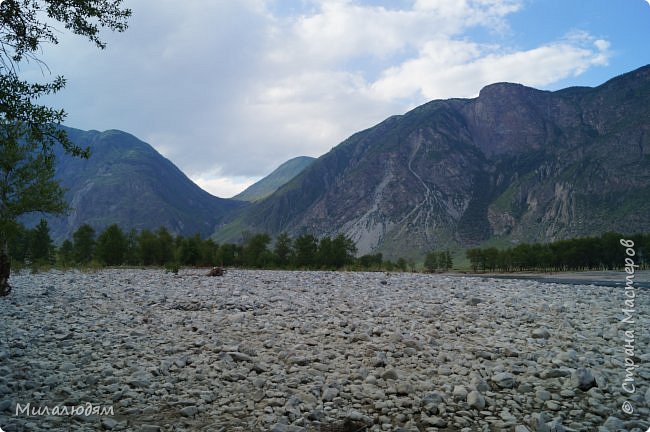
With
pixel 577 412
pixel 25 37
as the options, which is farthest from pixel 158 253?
pixel 577 412

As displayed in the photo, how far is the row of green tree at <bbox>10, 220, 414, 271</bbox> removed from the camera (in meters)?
57.9

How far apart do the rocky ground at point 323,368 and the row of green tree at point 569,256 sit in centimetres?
7833

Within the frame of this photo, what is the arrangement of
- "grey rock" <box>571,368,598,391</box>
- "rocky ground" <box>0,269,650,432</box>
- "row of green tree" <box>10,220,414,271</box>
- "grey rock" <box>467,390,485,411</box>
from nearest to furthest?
"rocky ground" <box>0,269,650,432</box> → "grey rock" <box>467,390,485,411</box> → "grey rock" <box>571,368,598,391</box> → "row of green tree" <box>10,220,414,271</box>

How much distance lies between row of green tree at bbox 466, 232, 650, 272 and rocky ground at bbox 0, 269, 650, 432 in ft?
257

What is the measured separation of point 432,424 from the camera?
224 inches

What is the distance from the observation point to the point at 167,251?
60656 millimetres

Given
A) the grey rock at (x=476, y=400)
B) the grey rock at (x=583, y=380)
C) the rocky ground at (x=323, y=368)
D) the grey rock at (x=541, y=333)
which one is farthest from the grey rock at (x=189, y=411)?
the grey rock at (x=541, y=333)

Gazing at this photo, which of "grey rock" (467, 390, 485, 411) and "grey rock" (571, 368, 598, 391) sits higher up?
"grey rock" (571, 368, 598, 391)

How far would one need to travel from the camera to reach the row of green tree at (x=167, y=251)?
190 feet

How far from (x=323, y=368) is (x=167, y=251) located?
5908 cm

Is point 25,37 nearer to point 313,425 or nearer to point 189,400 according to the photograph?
point 189,400

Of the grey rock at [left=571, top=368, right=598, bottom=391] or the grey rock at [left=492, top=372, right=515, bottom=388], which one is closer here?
the grey rock at [left=571, top=368, right=598, bottom=391]

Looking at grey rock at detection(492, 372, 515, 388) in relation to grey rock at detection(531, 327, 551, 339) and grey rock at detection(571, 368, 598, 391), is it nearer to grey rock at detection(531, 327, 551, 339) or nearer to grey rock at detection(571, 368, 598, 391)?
grey rock at detection(571, 368, 598, 391)

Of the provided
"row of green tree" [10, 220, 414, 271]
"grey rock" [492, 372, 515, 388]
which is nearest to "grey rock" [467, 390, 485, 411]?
"grey rock" [492, 372, 515, 388]
